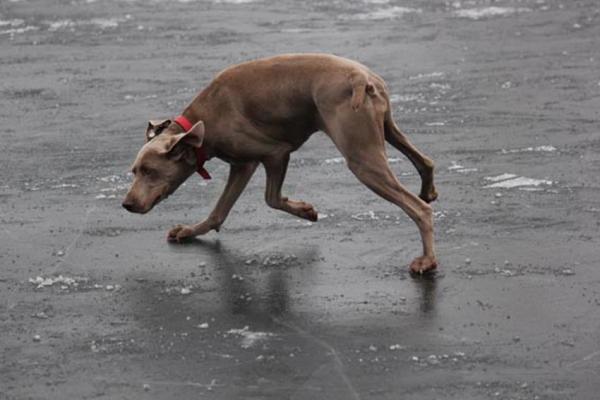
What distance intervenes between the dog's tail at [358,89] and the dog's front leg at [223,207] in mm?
1428

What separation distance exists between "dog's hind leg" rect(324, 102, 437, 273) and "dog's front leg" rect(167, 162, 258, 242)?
1.16 m

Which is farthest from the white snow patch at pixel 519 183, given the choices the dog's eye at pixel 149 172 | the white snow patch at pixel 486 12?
the white snow patch at pixel 486 12

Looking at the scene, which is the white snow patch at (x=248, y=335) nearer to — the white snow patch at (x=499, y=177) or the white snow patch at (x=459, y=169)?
the white snow patch at (x=499, y=177)

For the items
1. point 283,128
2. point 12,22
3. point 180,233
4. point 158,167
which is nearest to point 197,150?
point 158,167

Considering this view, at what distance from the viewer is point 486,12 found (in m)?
22.4

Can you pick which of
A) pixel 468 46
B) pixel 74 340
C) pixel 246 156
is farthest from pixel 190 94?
pixel 74 340

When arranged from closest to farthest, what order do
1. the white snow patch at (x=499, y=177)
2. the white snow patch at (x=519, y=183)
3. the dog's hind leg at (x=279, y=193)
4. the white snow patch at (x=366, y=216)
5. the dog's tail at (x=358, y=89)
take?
the dog's tail at (x=358, y=89) < the dog's hind leg at (x=279, y=193) < the white snow patch at (x=366, y=216) < the white snow patch at (x=519, y=183) < the white snow patch at (x=499, y=177)

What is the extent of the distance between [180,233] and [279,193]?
2.61 feet

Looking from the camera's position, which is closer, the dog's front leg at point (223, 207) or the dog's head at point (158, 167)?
the dog's head at point (158, 167)

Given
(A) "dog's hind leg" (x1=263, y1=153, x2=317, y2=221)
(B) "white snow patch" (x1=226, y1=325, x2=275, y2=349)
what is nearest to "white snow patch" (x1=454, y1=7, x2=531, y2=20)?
(A) "dog's hind leg" (x1=263, y1=153, x2=317, y2=221)

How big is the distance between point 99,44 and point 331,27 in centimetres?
310

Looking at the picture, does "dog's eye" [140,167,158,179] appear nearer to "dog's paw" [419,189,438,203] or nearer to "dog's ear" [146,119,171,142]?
"dog's ear" [146,119,171,142]

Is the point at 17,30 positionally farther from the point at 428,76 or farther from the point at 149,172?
the point at 149,172

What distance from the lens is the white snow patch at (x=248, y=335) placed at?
8891mm
